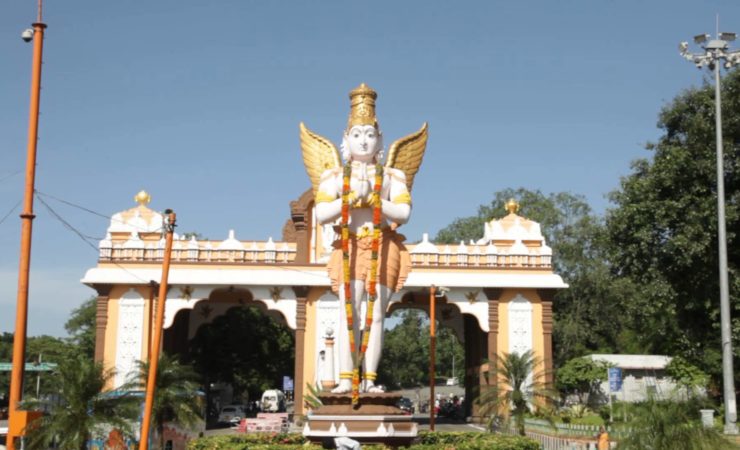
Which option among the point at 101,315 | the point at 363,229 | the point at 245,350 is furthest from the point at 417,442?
the point at 245,350

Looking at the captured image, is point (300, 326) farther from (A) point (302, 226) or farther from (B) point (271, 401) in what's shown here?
(B) point (271, 401)

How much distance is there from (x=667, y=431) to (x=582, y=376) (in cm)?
2681

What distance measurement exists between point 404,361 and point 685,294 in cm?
5245

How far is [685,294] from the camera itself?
24828mm

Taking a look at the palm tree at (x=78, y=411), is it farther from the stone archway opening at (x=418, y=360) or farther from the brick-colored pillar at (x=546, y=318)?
the stone archway opening at (x=418, y=360)

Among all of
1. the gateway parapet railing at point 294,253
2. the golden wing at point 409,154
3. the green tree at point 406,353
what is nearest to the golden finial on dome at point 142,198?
the gateway parapet railing at point 294,253

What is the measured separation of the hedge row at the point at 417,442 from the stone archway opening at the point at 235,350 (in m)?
18.6

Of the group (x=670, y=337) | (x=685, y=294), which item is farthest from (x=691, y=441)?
(x=670, y=337)

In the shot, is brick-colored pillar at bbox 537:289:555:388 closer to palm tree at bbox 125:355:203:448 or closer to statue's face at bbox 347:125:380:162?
palm tree at bbox 125:355:203:448

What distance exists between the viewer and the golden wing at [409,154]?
47.0 ft

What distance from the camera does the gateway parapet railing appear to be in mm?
29375

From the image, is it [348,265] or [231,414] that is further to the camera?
[231,414]

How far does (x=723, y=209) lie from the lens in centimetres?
1934

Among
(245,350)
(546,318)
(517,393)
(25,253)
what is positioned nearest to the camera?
(25,253)
